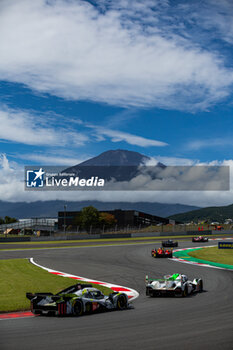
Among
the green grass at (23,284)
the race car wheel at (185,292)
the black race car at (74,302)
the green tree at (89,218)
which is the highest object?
the green tree at (89,218)

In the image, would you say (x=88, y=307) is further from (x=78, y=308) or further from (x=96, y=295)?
(x=96, y=295)

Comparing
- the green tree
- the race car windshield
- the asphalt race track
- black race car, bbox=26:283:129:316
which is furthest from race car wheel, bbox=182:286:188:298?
Result: the green tree

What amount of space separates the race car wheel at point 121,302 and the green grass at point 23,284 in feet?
10.0

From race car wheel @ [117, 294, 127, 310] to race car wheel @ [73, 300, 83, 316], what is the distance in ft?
4.73

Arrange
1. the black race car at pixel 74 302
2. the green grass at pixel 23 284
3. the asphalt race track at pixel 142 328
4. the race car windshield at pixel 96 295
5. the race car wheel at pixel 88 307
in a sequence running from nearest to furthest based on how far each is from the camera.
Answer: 1. the asphalt race track at pixel 142 328
2. the black race car at pixel 74 302
3. the race car wheel at pixel 88 307
4. the race car windshield at pixel 96 295
5. the green grass at pixel 23 284

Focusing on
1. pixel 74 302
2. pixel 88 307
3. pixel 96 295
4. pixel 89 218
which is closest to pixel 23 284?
pixel 96 295

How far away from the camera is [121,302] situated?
13.6 metres

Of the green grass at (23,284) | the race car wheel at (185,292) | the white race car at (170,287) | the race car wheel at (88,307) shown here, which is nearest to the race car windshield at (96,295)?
the race car wheel at (88,307)

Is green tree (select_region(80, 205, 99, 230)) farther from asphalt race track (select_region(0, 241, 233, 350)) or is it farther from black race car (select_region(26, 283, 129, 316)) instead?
black race car (select_region(26, 283, 129, 316))

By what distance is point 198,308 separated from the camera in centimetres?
1352

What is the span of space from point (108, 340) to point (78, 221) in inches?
5586

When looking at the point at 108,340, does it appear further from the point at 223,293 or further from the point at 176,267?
the point at 176,267

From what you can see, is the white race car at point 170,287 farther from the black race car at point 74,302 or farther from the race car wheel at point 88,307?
the race car wheel at point 88,307

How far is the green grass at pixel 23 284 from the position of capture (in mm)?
14508
